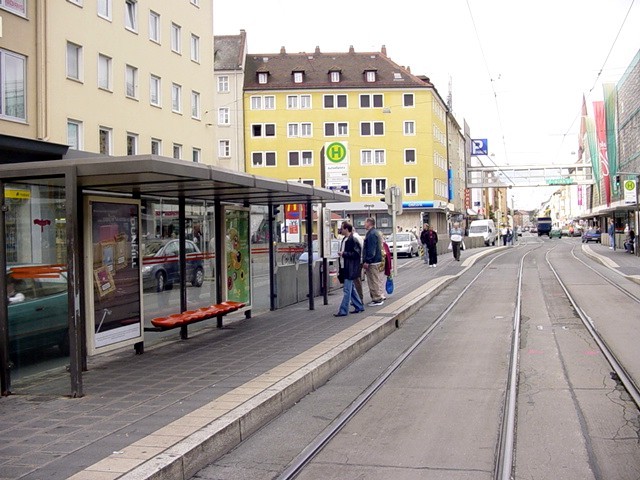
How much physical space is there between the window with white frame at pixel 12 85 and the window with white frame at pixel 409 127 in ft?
161

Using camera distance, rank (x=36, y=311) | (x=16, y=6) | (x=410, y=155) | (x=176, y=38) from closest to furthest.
Answer: (x=36, y=311) → (x=16, y=6) → (x=176, y=38) → (x=410, y=155)

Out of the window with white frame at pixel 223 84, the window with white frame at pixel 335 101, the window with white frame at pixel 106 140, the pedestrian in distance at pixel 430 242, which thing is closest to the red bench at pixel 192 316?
the pedestrian in distance at pixel 430 242

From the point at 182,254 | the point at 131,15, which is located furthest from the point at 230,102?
the point at 182,254

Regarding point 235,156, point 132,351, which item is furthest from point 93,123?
point 235,156

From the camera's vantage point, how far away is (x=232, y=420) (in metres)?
6.23

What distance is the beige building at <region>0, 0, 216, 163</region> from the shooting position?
1014 inches

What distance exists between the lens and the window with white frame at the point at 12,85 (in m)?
24.1

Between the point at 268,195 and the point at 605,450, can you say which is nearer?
the point at 605,450

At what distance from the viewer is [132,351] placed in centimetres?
1030

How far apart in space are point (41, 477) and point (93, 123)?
27.3 meters

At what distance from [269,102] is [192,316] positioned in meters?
61.4

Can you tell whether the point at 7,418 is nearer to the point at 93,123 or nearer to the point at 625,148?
the point at 93,123

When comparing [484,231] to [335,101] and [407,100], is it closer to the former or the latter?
[407,100]

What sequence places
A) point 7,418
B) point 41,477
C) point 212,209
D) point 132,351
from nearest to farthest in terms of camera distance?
1. point 41,477
2. point 7,418
3. point 132,351
4. point 212,209
